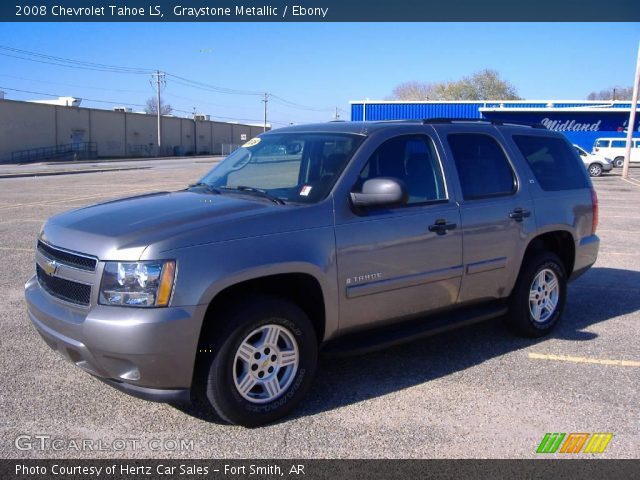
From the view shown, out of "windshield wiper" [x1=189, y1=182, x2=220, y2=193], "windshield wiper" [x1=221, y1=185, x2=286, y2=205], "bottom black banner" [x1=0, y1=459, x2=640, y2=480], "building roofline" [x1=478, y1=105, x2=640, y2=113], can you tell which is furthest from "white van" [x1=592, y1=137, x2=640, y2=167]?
"bottom black banner" [x1=0, y1=459, x2=640, y2=480]

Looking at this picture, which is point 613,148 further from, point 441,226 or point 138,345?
point 138,345

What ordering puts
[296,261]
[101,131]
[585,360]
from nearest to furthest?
[296,261]
[585,360]
[101,131]

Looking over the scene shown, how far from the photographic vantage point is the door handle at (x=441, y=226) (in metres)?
4.47

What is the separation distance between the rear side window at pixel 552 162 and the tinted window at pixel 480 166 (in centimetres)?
35

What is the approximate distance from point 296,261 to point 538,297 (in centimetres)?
276

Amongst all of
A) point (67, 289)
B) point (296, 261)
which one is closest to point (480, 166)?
point (296, 261)

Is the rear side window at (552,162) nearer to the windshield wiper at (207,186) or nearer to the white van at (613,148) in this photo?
the windshield wiper at (207,186)

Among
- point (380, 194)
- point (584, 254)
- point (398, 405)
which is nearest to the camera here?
point (380, 194)

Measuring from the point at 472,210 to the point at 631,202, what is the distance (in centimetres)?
1608

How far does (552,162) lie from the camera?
5762mm

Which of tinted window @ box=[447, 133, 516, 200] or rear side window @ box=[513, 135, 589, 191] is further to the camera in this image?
rear side window @ box=[513, 135, 589, 191]

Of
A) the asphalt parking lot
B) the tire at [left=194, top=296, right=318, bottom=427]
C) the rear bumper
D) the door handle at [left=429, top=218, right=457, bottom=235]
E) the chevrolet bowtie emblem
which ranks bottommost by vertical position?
the asphalt parking lot

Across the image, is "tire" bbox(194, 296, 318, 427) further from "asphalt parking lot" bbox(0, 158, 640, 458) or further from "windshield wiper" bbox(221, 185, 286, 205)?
"windshield wiper" bbox(221, 185, 286, 205)

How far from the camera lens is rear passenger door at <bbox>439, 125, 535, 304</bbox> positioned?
15.7ft
